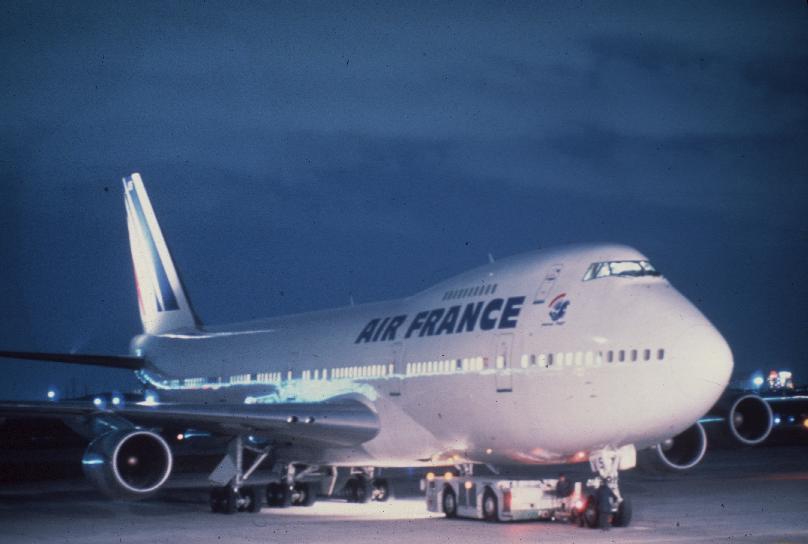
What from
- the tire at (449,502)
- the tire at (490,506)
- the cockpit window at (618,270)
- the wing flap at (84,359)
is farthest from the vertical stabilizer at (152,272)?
the cockpit window at (618,270)

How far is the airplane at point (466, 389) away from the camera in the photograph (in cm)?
1897

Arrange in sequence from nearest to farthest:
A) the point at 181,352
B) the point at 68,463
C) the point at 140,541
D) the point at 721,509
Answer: the point at 140,541, the point at 721,509, the point at 181,352, the point at 68,463

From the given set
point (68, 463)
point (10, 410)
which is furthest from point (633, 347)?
point (68, 463)

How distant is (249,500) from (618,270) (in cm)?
1017

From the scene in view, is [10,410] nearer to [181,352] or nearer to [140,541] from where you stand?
[140,541]

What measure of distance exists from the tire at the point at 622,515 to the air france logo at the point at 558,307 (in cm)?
317

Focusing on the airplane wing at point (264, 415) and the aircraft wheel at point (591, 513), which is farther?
the airplane wing at point (264, 415)

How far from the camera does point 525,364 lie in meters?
20.2

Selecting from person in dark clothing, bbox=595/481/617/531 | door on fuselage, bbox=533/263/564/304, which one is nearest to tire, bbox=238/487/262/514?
door on fuselage, bbox=533/263/564/304

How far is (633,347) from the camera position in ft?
61.9

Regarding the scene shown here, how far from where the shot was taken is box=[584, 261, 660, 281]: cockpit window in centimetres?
2011

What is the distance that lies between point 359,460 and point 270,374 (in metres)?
5.01

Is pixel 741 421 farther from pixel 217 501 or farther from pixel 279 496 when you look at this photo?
pixel 217 501

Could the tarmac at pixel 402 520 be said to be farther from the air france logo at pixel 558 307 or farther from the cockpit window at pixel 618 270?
the cockpit window at pixel 618 270
